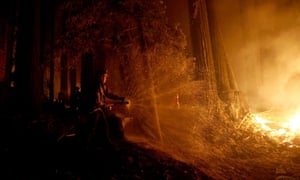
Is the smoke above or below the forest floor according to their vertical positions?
above

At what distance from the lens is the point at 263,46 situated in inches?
641

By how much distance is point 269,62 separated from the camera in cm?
1622

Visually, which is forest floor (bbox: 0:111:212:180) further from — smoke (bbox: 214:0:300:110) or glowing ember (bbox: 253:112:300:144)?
smoke (bbox: 214:0:300:110)

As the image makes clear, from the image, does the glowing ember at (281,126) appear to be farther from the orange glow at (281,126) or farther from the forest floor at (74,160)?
the forest floor at (74,160)

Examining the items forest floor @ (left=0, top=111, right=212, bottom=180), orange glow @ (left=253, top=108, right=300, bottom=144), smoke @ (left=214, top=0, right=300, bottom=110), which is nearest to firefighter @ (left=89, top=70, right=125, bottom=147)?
forest floor @ (left=0, top=111, right=212, bottom=180)

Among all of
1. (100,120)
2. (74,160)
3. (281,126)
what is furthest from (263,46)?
(74,160)

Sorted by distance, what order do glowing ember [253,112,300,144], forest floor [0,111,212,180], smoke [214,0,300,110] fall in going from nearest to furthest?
forest floor [0,111,212,180] → glowing ember [253,112,300,144] → smoke [214,0,300,110]

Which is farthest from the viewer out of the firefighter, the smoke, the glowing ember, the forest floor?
the smoke

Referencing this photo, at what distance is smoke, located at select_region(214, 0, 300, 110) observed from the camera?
15.5 meters

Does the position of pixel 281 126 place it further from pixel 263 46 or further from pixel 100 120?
pixel 100 120

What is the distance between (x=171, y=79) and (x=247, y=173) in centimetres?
471

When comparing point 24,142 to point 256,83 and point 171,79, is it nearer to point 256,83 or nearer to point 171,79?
point 171,79

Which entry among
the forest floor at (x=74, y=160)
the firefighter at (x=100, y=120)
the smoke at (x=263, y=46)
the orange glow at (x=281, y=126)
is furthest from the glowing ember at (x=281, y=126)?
the firefighter at (x=100, y=120)

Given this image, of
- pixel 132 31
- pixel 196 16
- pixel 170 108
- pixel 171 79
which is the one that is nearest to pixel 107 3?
pixel 132 31
